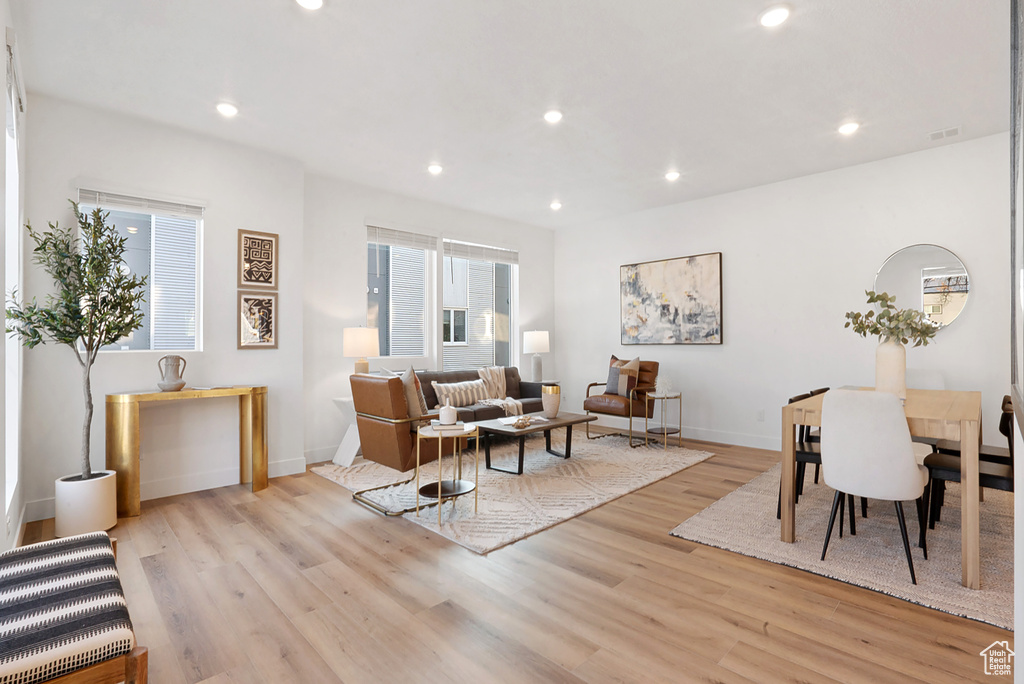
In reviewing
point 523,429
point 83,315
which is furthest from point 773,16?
point 83,315

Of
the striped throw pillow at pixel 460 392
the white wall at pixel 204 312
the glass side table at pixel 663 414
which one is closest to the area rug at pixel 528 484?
the glass side table at pixel 663 414

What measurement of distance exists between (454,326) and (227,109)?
11.5 ft

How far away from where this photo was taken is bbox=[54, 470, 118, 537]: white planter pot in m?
3.06

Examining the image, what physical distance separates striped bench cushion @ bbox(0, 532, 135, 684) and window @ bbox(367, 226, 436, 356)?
13.3ft

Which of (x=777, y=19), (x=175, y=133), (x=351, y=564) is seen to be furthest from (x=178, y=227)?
(x=777, y=19)

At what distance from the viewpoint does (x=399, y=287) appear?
5.83 meters

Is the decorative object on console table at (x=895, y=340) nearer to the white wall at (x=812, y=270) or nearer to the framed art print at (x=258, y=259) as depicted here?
the white wall at (x=812, y=270)

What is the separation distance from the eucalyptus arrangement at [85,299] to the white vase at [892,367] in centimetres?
492

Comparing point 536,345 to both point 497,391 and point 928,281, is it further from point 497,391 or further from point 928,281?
point 928,281

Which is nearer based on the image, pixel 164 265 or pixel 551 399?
pixel 164 265

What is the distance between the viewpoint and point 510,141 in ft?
13.8

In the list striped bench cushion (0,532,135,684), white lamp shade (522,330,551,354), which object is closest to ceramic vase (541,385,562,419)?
white lamp shade (522,330,551,354)

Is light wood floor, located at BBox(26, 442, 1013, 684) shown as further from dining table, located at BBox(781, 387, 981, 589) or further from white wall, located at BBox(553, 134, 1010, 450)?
white wall, located at BBox(553, 134, 1010, 450)

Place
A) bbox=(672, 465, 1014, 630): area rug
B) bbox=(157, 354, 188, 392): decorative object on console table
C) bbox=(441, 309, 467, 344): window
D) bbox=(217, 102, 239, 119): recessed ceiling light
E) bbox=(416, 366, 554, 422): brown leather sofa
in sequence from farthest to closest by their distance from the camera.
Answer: bbox=(441, 309, 467, 344): window
bbox=(416, 366, 554, 422): brown leather sofa
bbox=(157, 354, 188, 392): decorative object on console table
bbox=(217, 102, 239, 119): recessed ceiling light
bbox=(672, 465, 1014, 630): area rug
